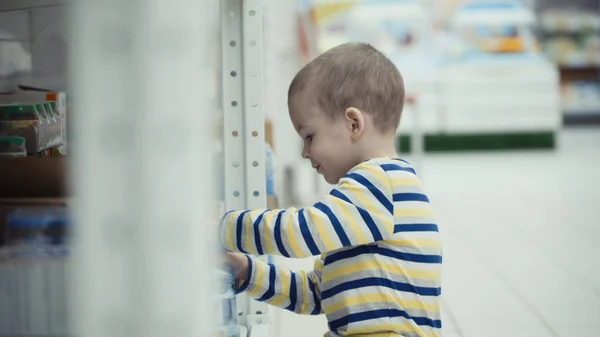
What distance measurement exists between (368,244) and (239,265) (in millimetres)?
213

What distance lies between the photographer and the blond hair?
1.08 metres

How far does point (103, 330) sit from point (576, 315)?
170 centimetres

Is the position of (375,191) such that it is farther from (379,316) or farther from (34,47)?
(34,47)

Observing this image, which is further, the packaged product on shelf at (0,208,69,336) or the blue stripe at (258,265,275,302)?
the blue stripe at (258,265,275,302)

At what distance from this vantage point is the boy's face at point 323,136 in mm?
1090

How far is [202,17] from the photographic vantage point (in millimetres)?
546

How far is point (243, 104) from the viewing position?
1.41 meters

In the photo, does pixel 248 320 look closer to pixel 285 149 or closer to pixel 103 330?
pixel 103 330

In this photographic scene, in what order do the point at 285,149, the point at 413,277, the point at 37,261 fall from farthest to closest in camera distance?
the point at 285,149 < the point at 413,277 < the point at 37,261

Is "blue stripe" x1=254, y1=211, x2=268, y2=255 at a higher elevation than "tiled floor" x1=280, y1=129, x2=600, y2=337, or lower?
higher

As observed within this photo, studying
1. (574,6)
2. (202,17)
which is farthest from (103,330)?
(574,6)

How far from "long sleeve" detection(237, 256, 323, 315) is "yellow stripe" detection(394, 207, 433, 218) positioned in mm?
186

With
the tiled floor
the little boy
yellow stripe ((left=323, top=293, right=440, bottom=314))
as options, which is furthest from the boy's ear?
the tiled floor

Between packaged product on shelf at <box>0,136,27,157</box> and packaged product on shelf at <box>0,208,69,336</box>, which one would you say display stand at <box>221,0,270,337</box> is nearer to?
packaged product on shelf at <box>0,136,27,157</box>
